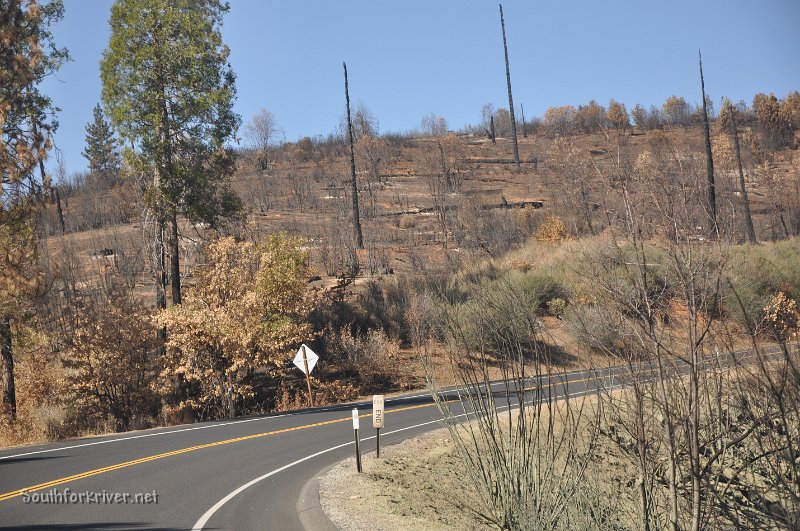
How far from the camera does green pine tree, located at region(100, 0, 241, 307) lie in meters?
26.4

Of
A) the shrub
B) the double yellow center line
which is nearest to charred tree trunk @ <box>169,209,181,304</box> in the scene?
the double yellow center line

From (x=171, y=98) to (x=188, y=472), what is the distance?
57.9ft

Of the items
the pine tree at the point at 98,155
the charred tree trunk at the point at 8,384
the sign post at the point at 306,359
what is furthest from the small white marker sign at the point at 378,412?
the pine tree at the point at 98,155

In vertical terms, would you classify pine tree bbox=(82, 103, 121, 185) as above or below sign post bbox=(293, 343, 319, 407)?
above

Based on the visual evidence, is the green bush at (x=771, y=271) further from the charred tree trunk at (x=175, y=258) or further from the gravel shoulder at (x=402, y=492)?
the charred tree trunk at (x=175, y=258)

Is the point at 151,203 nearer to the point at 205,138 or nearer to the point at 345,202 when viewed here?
the point at 205,138

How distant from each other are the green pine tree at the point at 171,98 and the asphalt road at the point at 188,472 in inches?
384

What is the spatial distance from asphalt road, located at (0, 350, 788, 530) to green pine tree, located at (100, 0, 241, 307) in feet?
32.0

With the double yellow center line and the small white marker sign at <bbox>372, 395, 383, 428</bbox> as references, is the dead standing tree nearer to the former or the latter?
the double yellow center line

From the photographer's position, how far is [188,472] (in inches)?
529

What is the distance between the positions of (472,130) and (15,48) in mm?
95380

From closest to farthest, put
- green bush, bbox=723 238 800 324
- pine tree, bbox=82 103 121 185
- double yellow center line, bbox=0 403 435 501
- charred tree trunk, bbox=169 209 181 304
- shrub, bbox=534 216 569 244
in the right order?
double yellow center line, bbox=0 403 435 501
charred tree trunk, bbox=169 209 181 304
green bush, bbox=723 238 800 324
shrub, bbox=534 216 569 244
pine tree, bbox=82 103 121 185

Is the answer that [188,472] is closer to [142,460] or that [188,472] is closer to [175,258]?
[142,460]

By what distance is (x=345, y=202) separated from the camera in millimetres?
63719
